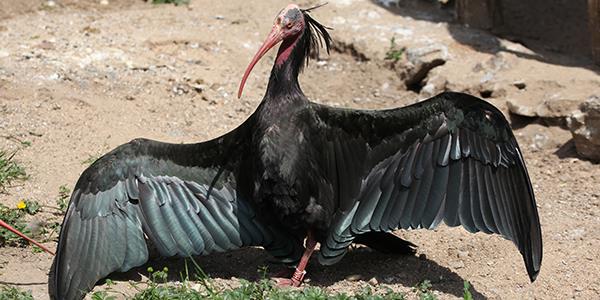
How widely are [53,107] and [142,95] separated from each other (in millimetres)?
815

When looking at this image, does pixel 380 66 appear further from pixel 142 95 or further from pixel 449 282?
pixel 449 282

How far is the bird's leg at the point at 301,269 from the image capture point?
20.3ft

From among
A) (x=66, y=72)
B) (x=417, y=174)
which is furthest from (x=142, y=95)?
(x=417, y=174)

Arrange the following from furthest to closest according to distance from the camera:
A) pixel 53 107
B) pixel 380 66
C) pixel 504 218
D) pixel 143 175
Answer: pixel 380 66, pixel 53 107, pixel 143 175, pixel 504 218

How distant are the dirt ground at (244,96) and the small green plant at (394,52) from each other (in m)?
0.13

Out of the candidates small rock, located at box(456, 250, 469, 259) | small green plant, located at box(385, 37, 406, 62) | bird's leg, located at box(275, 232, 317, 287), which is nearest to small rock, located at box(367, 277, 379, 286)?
bird's leg, located at box(275, 232, 317, 287)

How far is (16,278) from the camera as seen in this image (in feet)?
19.7

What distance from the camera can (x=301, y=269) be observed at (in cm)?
620

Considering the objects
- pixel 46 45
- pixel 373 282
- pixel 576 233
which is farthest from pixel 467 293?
pixel 46 45

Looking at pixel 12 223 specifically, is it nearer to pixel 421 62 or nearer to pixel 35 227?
pixel 35 227

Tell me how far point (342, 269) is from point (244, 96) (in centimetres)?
285

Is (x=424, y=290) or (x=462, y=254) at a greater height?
(x=424, y=290)

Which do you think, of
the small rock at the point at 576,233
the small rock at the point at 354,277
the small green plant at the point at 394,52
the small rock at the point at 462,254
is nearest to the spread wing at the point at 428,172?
the small rock at the point at 354,277

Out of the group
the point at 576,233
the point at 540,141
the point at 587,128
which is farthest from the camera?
the point at 540,141
